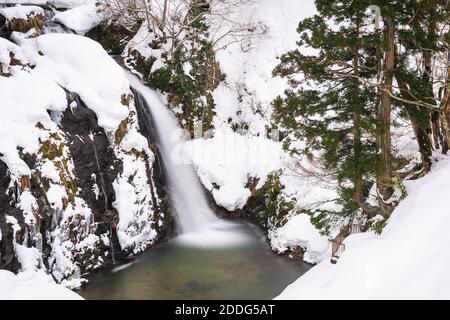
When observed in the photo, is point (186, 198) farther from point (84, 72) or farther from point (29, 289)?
point (29, 289)

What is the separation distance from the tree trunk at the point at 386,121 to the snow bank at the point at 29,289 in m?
6.26

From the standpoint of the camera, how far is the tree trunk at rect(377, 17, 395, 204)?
760 centimetres

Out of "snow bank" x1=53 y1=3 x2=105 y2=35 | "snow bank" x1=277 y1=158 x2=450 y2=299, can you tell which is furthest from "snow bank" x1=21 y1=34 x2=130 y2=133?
"snow bank" x1=277 y1=158 x2=450 y2=299

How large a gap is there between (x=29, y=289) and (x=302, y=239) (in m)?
8.73

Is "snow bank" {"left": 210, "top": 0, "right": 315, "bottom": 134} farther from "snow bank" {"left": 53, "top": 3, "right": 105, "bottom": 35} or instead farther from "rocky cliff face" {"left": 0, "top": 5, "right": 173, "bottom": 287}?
"snow bank" {"left": 53, "top": 3, "right": 105, "bottom": 35}

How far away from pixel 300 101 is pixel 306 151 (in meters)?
1.18

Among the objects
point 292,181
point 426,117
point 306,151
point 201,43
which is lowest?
point 292,181

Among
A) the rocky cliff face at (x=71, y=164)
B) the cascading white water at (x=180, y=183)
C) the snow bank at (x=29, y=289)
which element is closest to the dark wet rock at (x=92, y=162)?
the rocky cliff face at (x=71, y=164)

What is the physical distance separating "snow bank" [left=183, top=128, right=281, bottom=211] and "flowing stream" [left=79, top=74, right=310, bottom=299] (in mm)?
563

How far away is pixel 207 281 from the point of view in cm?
1018

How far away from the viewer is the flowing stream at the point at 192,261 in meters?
9.66

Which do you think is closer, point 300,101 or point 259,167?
point 300,101
